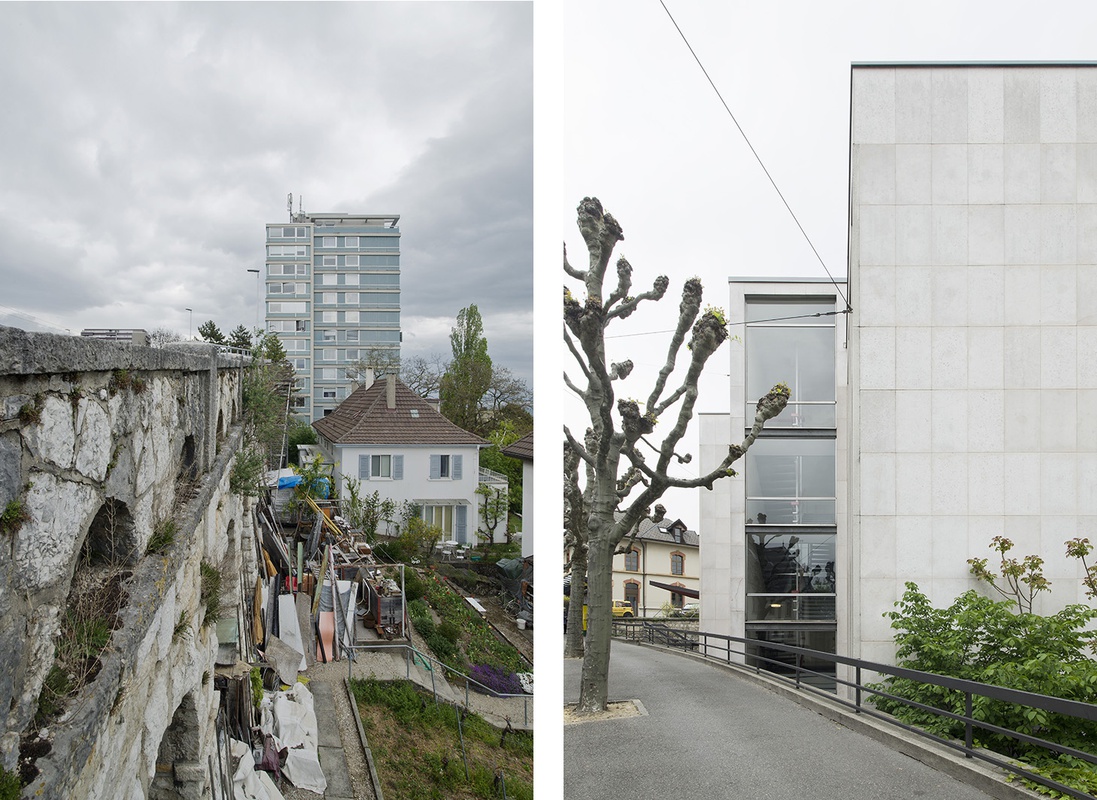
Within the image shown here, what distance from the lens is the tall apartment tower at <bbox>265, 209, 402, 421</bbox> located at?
3.83 m

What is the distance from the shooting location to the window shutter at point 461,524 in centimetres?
342

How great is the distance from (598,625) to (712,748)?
1.22ft

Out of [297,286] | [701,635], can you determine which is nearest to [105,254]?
[297,286]

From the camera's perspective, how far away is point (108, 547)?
3.80 ft

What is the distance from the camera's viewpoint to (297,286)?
4117 millimetres

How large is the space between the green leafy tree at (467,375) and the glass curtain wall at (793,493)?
203cm

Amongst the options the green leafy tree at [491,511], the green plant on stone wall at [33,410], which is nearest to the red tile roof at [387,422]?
the green leafy tree at [491,511]

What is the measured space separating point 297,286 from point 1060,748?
4.10 metres

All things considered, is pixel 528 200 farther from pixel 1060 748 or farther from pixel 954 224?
pixel 1060 748

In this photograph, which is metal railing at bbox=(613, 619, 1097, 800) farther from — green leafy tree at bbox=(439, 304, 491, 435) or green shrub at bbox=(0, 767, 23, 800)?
green leafy tree at bbox=(439, 304, 491, 435)

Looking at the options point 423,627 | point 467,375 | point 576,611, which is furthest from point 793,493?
point 423,627

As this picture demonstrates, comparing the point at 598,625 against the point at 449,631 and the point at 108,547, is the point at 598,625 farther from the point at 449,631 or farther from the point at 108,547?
the point at 449,631

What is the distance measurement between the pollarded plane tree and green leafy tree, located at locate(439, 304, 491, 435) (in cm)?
163

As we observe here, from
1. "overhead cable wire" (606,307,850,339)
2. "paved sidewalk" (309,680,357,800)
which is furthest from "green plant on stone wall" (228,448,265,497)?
"overhead cable wire" (606,307,850,339)
